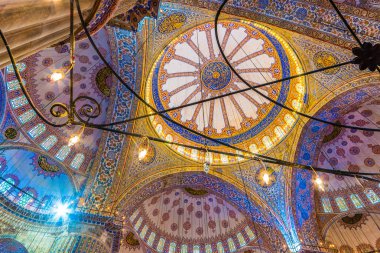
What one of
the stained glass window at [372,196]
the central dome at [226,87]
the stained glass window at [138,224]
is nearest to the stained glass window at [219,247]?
the stained glass window at [138,224]

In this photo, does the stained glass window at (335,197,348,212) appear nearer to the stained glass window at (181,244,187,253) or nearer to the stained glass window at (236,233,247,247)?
the stained glass window at (236,233,247,247)

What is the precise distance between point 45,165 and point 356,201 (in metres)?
13.1

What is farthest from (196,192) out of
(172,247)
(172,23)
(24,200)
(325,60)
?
(325,60)

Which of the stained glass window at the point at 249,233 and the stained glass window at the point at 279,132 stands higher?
the stained glass window at the point at 279,132

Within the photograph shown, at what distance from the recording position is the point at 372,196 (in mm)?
9523

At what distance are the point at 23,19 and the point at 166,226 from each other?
1218 centimetres

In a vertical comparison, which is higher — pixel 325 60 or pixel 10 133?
pixel 325 60

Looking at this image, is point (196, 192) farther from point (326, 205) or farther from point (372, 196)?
point (372, 196)

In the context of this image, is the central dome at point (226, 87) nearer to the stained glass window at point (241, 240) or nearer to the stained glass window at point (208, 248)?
the stained glass window at point (241, 240)

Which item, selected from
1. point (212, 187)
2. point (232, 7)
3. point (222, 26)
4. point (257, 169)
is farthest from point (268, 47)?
point (212, 187)

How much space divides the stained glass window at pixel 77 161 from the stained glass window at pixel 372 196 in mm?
11965

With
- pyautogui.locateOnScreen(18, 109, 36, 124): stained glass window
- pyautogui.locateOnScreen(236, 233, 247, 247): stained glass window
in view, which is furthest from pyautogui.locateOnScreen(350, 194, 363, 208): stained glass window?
pyautogui.locateOnScreen(18, 109, 36, 124): stained glass window

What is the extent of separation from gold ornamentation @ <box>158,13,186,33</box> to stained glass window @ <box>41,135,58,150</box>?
601 centimetres

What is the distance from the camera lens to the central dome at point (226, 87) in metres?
9.65
